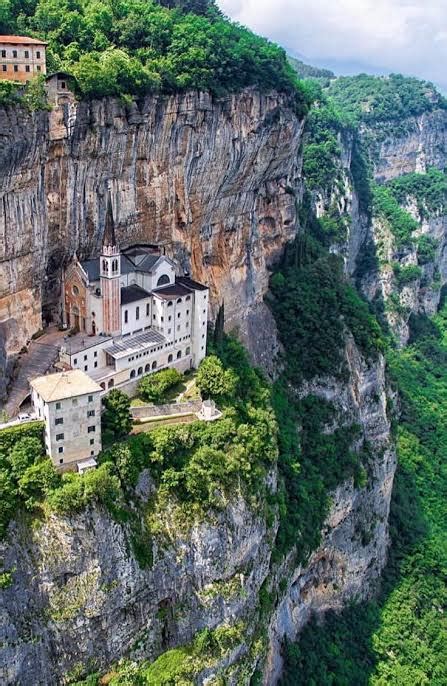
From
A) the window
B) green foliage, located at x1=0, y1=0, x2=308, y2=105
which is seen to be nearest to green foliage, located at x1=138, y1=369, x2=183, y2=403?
the window

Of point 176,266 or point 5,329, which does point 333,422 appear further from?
point 5,329

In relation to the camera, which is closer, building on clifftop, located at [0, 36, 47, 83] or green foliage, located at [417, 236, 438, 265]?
building on clifftop, located at [0, 36, 47, 83]

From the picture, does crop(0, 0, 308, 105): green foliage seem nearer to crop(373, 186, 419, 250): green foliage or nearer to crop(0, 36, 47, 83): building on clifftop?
crop(0, 36, 47, 83): building on clifftop

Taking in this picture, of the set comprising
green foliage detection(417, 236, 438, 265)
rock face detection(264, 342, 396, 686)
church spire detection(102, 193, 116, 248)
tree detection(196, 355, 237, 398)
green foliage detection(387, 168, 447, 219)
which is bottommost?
rock face detection(264, 342, 396, 686)

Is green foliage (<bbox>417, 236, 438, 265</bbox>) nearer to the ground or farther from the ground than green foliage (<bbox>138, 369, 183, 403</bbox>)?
nearer to the ground

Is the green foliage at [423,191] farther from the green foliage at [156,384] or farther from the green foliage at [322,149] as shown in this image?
the green foliage at [156,384]

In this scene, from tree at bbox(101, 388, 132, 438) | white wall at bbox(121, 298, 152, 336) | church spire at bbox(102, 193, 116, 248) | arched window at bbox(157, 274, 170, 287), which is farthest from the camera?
arched window at bbox(157, 274, 170, 287)
